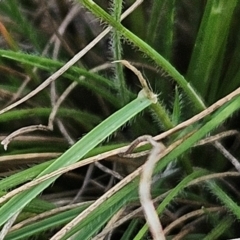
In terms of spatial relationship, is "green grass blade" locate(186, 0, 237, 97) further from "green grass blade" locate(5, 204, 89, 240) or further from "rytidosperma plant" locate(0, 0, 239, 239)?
"green grass blade" locate(5, 204, 89, 240)

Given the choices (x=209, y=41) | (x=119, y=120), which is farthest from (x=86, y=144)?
(x=209, y=41)

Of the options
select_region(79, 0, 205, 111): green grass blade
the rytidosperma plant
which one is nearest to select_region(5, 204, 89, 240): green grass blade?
the rytidosperma plant

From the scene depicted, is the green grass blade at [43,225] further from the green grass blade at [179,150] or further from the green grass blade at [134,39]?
the green grass blade at [134,39]

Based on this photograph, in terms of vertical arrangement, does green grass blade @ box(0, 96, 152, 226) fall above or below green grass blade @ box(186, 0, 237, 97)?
below

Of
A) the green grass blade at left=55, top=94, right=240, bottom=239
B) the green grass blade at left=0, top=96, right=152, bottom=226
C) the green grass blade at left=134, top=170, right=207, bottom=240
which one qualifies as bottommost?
the green grass blade at left=134, top=170, right=207, bottom=240

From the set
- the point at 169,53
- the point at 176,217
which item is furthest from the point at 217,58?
the point at 176,217

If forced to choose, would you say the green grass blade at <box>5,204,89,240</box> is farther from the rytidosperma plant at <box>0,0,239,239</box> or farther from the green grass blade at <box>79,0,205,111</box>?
the green grass blade at <box>79,0,205,111</box>

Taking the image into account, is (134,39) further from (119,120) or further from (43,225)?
(43,225)

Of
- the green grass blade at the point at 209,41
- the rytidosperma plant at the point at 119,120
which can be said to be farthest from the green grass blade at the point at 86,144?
the green grass blade at the point at 209,41
